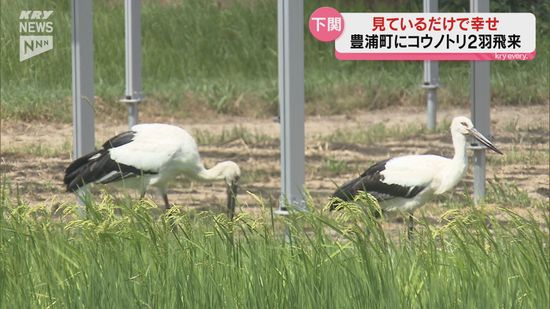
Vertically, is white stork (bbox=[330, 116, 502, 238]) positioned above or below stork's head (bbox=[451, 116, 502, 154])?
below

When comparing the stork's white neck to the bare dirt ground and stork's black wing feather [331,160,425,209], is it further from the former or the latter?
the bare dirt ground

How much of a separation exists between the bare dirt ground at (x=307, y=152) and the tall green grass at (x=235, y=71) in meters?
0.22

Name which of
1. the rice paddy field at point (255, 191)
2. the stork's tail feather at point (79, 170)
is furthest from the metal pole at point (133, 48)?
the stork's tail feather at point (79, 170)

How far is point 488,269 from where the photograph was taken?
4.23 meters

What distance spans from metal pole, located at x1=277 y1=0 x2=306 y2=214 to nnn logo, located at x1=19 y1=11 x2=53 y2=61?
4.20 ft

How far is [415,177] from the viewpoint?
668 cm

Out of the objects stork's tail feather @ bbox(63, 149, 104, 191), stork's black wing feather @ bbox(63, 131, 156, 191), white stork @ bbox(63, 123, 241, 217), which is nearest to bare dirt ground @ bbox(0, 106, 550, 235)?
white stork @ bbox(63, 123, 241, 217)

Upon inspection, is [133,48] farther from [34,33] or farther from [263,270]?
[263,270]

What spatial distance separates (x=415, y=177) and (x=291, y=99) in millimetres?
1121

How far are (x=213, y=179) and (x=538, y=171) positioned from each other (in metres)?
2.93

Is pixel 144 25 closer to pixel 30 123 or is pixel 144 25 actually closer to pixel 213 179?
pixel 30 123

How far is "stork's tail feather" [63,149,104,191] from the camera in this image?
667cm

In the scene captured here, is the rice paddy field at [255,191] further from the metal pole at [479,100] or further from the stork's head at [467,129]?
the stork's head at [467,129]

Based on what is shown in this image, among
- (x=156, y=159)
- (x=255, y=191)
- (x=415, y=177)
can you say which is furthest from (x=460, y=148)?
(x=255, y=191)
